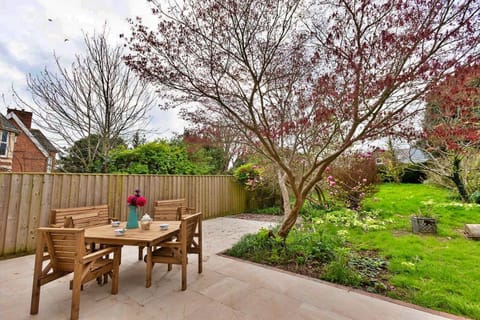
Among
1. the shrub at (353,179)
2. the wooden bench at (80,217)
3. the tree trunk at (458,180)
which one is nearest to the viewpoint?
the wooden bench at (80,217)

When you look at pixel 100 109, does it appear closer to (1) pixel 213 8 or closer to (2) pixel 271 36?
(1) pixel 213 8

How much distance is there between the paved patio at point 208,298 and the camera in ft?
6.47

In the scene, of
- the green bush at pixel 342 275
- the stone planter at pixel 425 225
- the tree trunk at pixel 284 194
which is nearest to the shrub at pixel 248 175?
the tree trunk at pixel 284 194

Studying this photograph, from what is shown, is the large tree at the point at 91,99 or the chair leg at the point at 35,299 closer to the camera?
the chair leg at the point at 35,299

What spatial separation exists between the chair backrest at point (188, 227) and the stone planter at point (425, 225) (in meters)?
4.69

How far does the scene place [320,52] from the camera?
297cm

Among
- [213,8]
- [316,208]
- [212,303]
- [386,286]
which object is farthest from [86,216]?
[316,208]

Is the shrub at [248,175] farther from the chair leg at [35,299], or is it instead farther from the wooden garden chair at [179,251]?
the chair leg at [35,299]

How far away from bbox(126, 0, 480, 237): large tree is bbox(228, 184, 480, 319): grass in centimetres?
93

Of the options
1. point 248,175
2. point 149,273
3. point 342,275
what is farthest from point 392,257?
point 248,175

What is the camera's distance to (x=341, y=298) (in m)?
2.28

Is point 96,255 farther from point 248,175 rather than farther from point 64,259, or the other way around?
point 248,175

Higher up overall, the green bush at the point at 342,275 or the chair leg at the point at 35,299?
the chair leg at the point at 35,299

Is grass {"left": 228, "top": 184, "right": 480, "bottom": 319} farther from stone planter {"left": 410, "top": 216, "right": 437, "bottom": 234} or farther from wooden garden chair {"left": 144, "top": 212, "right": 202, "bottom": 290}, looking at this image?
wooden garden chair {"left": 144, "top": 212, "right": 202, "bottom": 290}
